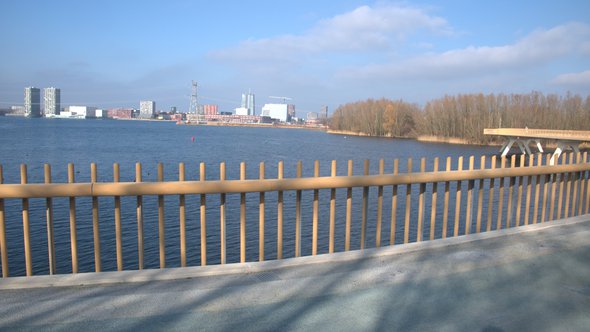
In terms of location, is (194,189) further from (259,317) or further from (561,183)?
(561,183)

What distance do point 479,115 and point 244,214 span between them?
101 meters

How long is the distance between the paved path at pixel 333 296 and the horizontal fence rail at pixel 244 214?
0.72 metres

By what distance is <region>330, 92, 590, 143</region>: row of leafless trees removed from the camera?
89.4m

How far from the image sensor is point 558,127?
88.2 metres

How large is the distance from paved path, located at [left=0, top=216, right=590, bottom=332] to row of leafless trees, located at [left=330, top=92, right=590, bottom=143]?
91.9 m

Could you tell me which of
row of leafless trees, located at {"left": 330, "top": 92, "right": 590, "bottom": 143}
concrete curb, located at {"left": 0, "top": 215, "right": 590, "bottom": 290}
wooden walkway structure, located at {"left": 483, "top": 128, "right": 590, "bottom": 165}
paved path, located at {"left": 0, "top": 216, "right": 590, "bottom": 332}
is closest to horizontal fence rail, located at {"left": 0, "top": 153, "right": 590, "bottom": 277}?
concrete curb, located at {"left": 0, "top": 215, "right": 590, "bottom": 290}

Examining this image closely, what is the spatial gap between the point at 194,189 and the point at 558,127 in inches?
3830

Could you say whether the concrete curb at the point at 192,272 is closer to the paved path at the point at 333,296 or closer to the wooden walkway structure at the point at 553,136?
the paved path at the point at 333,296

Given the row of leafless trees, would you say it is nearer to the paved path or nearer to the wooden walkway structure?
the wooden walkway structure

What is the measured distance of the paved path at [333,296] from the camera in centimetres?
345

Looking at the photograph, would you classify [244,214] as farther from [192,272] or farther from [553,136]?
[553,136]

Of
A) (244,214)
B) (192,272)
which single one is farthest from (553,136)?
(192,272)

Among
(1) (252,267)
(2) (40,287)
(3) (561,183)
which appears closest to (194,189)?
(1) (252,267)

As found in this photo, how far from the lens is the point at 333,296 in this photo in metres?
3.96
